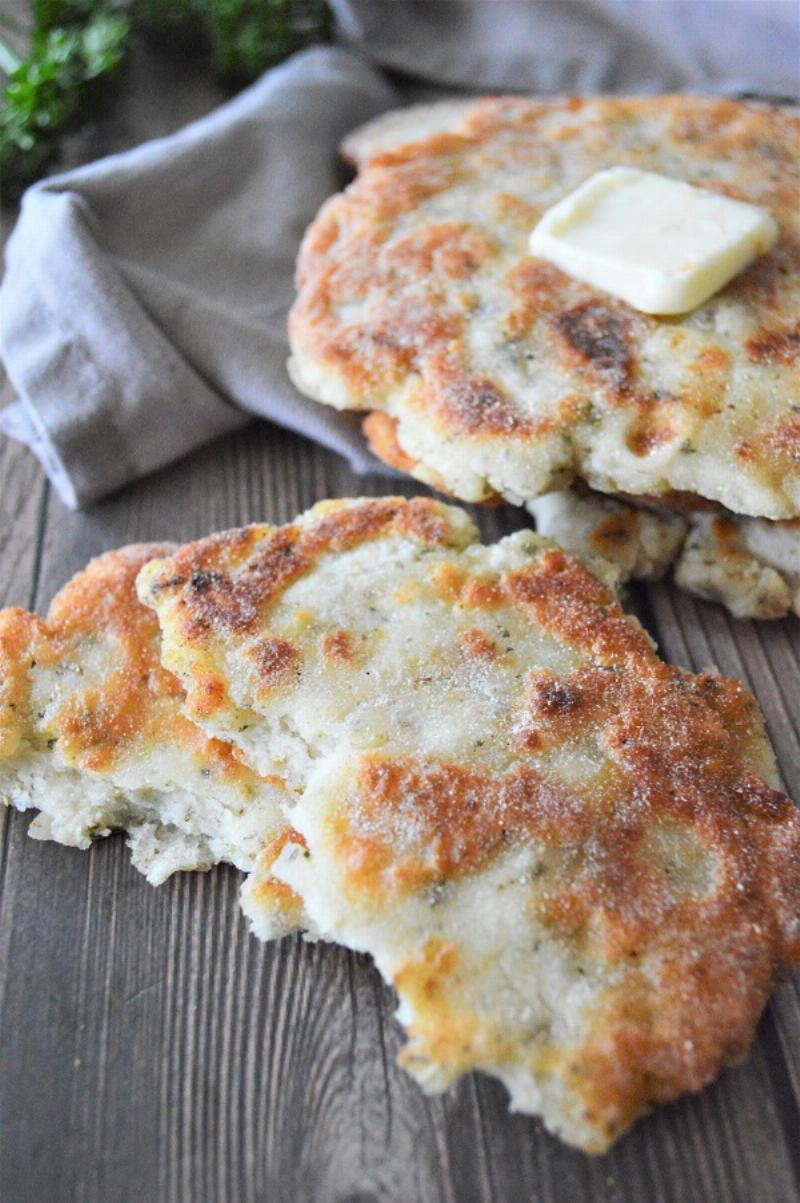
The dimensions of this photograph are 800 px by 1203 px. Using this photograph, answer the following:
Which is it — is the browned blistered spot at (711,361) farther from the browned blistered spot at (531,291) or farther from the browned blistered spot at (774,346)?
the browned blistered spot at (531,291)

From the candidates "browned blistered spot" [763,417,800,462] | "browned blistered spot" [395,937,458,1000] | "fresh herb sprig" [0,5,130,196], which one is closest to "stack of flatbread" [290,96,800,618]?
"browned blistered spot" [763,417,800,462]

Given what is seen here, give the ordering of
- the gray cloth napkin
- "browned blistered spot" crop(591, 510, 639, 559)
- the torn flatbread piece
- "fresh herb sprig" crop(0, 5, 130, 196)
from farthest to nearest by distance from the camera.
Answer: "fresh herb sprig" crop(0, 5, 130, 196) → the gray cloth napkin → "browned blistered spot" crop(591, 510, 639, 559) → the torn flatbread piece

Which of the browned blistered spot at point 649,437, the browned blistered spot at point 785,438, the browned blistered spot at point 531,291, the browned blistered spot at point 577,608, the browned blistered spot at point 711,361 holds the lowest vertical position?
the browned blistered spot at point 577,608

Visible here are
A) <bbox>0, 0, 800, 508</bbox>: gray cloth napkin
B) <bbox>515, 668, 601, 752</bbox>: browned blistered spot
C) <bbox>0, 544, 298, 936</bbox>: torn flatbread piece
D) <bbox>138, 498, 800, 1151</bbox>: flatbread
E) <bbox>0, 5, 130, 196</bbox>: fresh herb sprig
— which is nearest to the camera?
<bbox>138, 498, 800, 1151</bbox>: flatbread

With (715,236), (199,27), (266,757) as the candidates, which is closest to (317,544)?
(266,757)

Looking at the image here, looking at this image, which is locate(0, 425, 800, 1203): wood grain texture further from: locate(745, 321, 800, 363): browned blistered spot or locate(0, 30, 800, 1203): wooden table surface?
locate(745, 321, 800, 363): browned blistered spot

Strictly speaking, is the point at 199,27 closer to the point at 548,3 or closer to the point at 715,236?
the point at 548,3

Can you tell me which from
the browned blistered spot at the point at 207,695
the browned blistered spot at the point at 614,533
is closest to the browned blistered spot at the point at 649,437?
the browned blistered spot at the point at 614,533
